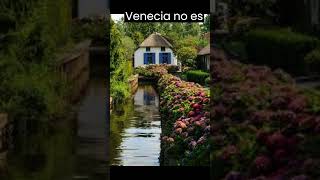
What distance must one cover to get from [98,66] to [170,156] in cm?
125

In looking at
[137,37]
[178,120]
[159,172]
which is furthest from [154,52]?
[159,172]

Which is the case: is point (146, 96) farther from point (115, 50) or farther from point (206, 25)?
point (206, 25)

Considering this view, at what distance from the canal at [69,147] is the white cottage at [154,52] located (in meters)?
0.54

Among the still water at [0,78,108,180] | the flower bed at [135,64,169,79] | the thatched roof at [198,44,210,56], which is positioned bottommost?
the still water at [0,78,108,180]

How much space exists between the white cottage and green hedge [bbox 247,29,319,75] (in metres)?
0.88

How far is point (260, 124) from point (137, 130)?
4.79 ft

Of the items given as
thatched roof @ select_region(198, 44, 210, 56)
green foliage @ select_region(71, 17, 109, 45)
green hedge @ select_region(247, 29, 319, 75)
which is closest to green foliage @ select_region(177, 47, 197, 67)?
thatched roof @ select_region(198, 44, 210, 56)

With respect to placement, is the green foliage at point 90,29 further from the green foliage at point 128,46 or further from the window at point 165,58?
the window at point 165,58

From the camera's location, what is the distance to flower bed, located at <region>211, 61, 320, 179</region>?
6988 mm

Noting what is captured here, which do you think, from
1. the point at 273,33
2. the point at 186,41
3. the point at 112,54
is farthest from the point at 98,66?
the point at 273,33

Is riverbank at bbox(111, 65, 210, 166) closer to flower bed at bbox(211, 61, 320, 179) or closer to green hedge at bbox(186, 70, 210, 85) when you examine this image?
green hedge at bbox(186, 70, 210, 85)

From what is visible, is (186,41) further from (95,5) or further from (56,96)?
(56,96)

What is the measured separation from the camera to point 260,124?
7516mm

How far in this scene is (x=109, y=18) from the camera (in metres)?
7.77
